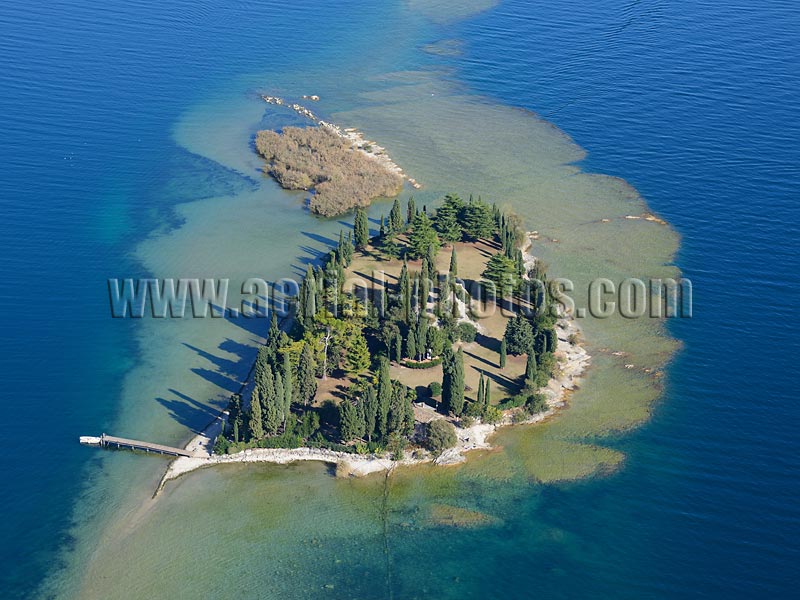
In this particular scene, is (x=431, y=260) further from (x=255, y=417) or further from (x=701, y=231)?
(x=701, y=231)

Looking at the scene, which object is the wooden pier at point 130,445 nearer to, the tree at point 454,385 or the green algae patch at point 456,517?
the green algae patch at point 456,517

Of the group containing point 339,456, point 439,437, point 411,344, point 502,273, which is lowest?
point 339,456

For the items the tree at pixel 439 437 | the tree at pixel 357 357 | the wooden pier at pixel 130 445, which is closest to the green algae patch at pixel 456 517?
the tree at pixel 439 437

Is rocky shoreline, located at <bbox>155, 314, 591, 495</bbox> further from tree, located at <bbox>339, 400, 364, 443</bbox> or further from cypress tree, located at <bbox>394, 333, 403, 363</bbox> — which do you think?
cypress tree, located at <bbox>394, 333, 403, 363</bbox>

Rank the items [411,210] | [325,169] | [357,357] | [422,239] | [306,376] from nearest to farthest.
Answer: [306,376] → [357,357] → [422,239] → [411,210] → [325,169]

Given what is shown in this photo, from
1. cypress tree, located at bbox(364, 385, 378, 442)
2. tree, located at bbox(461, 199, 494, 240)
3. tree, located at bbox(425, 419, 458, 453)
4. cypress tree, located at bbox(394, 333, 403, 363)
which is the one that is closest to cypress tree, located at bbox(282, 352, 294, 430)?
cypress tree, located at bbox(364, 385, 378, 442)

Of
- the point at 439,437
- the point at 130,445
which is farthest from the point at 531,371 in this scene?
the point at 130,445
